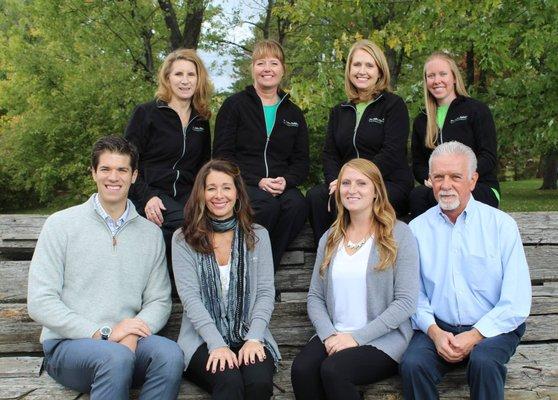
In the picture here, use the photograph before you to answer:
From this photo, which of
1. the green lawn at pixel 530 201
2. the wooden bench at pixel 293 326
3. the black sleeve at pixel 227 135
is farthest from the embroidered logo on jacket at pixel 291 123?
the green lawn at pixel 530 201

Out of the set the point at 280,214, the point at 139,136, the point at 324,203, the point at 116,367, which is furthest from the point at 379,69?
the point at 116,367

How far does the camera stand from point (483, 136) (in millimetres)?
4543

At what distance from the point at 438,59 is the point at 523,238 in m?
1.60

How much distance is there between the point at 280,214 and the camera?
4406 mm

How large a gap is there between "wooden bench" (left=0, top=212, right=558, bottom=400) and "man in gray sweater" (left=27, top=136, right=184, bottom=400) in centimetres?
25

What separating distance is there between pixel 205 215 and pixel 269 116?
1.24 meters

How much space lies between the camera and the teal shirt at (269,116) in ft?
15.3

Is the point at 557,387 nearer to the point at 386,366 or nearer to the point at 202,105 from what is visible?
the point at 386,366

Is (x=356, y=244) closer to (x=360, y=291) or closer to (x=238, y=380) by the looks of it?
(x=360, y=291)

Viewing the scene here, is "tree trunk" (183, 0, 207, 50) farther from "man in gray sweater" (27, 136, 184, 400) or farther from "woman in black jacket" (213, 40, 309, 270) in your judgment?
"man in gray sweater" (27, 136, 184, 400)

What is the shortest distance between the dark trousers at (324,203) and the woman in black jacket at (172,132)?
936mm

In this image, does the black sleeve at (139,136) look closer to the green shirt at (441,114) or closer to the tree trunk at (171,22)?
the green shirt at (441,114)

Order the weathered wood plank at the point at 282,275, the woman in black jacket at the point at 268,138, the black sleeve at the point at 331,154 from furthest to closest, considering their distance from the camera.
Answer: the black sleeve at the point at 331,154
the weathered wood plank at the point at 282,275
the woman in black jacket at the point at 268,138

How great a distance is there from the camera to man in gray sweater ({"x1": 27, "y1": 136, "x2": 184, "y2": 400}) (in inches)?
130
